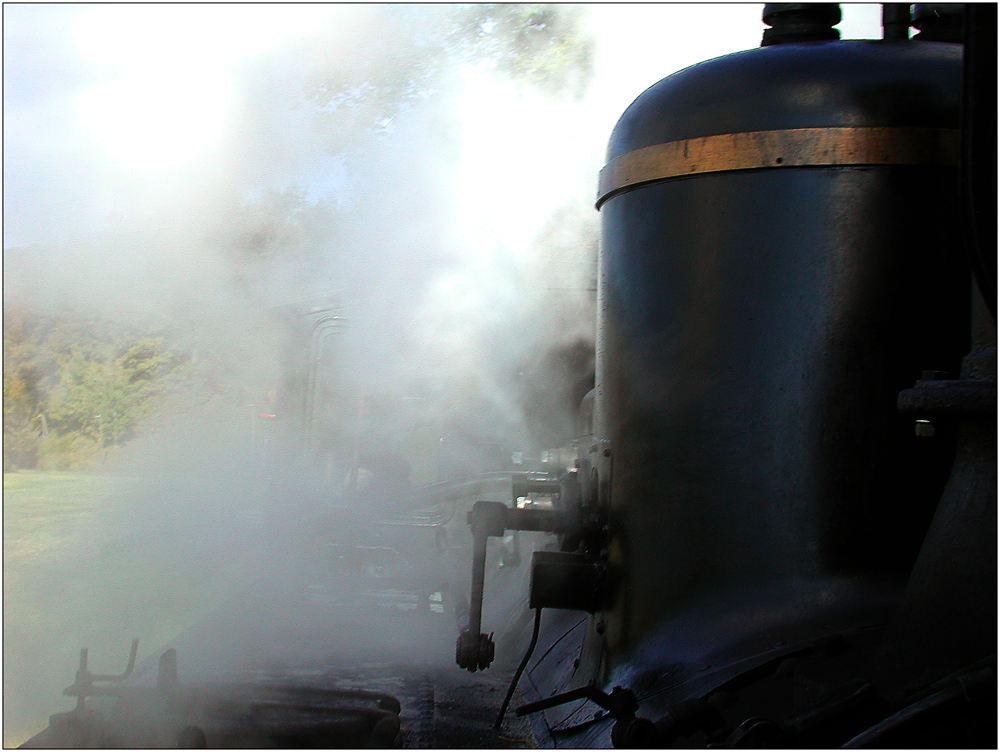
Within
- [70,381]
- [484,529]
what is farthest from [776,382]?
Result: [70,381]

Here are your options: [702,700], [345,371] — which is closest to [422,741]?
[702,700]

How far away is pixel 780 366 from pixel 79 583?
8638 mm

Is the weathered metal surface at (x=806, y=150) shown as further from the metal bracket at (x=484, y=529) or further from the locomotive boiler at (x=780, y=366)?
the metal bracket at (x=484, y=529)

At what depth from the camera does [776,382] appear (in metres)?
1.76

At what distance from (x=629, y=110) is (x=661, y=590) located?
1.00m

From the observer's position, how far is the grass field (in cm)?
522

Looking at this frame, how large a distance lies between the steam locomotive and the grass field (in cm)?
312

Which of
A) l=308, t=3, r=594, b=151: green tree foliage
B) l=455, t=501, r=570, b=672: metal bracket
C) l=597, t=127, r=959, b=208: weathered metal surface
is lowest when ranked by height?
l=455, t=501, r=570, b=672: metal bracket

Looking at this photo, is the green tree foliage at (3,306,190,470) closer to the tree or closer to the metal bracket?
the tree

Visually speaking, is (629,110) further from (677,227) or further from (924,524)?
(924,524)

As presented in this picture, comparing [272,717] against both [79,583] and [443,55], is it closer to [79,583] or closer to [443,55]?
[443,55]

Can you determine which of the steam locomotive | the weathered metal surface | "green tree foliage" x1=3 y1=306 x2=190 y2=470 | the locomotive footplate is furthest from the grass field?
the weathered metal surface

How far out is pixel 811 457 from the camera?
5.71 feet

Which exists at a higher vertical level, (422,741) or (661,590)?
(661,590)
